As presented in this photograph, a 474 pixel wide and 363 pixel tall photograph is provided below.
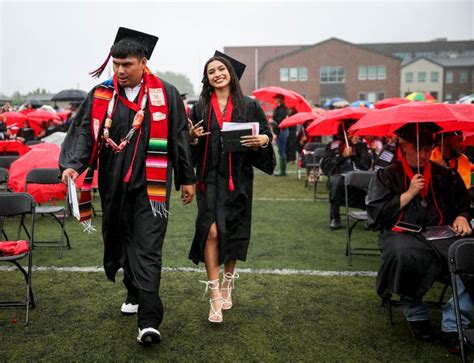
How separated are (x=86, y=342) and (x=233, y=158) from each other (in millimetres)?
1748

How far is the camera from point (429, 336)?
3.99 metres

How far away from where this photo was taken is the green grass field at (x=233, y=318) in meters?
3.73

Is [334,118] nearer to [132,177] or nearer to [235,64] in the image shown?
[235,64]

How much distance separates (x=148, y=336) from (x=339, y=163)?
5143 millimetres

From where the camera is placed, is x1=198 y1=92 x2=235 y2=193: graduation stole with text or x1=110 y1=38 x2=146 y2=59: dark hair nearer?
x1=110 y1=38 x2=146 y2=59: dark hair

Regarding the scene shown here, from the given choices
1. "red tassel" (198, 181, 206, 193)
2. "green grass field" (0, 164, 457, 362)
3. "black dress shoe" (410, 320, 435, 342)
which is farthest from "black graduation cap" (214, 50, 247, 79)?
"black dress shoe" (410, 320, 435, 342)

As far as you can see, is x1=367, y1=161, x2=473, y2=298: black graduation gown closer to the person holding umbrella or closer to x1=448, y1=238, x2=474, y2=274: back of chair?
x1=448, y1=238, x2=474, y2=274: back of chair

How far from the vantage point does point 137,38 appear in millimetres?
3959

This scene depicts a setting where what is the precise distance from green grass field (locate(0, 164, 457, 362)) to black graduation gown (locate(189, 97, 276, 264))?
591 millimetres

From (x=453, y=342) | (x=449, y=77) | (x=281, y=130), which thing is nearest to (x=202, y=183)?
(x=453, y=342)

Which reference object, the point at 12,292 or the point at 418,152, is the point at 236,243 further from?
the point at 12,292

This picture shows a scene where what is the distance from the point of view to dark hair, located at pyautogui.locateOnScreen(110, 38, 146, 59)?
12.5 ft

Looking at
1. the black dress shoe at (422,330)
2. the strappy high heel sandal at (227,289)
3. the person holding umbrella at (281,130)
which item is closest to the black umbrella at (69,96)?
the person holding umbrella at (281,130)

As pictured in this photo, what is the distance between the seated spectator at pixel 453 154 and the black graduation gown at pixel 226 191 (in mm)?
2072
